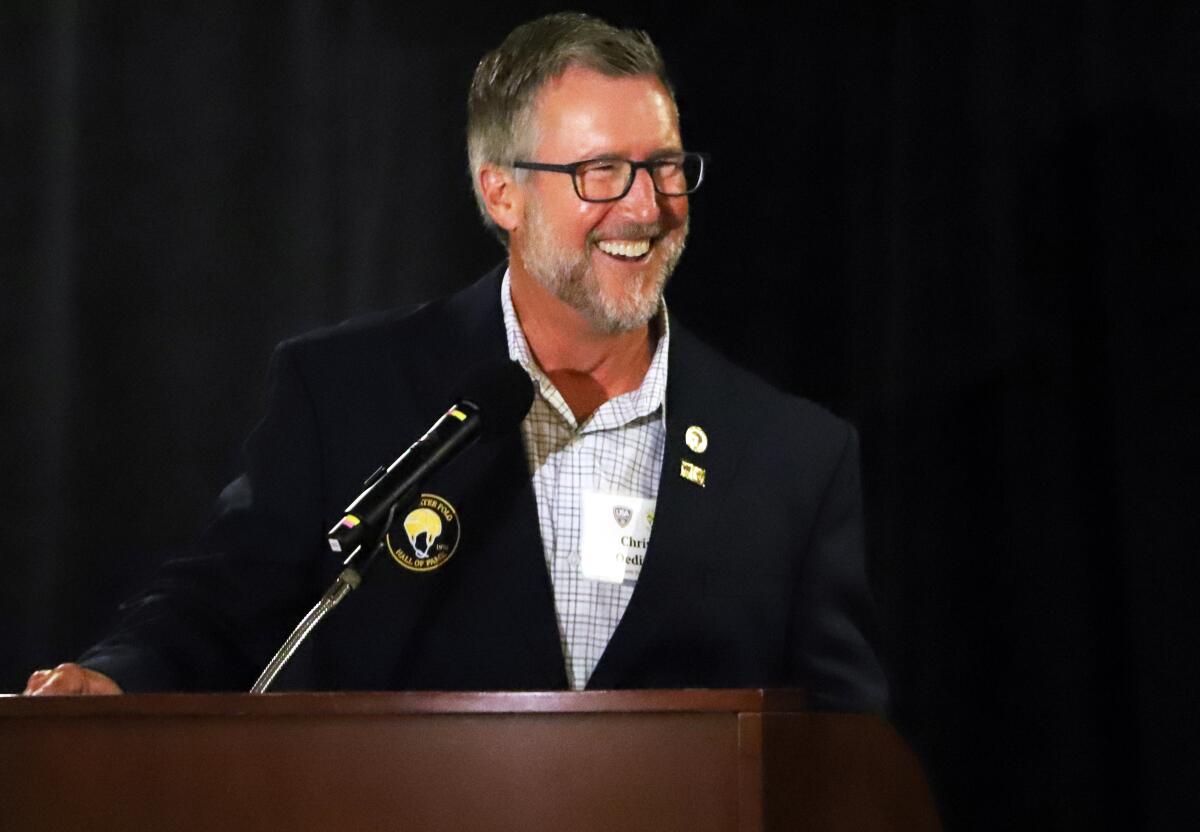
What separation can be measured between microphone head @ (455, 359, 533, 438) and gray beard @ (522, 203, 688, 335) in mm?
648

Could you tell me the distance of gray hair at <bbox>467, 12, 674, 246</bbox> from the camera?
2.51m

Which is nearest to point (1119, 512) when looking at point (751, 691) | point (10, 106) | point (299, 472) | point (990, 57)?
point (990, 57)

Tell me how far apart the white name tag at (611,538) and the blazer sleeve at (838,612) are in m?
0.29

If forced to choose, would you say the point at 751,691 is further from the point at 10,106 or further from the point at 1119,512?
the point at 10,106

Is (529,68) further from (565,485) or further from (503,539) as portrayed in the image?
(503,539)

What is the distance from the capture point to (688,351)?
2588 millimetres

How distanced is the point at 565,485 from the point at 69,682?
972 mm

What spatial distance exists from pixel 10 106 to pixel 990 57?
1854 mm

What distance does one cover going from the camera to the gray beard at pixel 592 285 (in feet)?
8.18

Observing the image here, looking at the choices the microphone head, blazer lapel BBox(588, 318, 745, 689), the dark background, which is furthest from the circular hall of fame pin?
the dark background

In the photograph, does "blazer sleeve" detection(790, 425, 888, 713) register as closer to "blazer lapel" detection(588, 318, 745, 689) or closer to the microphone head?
"blazer lapel" detection(588, 318, 745, 689)

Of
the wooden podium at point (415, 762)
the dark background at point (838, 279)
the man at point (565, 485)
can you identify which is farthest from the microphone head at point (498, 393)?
the dark background at point (838, 279)

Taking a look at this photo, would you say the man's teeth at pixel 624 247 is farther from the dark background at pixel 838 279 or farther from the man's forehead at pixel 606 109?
the dark background at pixel 838 279

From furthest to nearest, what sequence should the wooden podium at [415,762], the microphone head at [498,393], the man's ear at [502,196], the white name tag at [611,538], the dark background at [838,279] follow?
1. the dark background at [838,279]
2. the man's ear at [502,196]
3. the white name tag at [611,538]
4. the microphone head at [498,393]
5. the wooden podium at [415,762]
